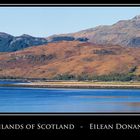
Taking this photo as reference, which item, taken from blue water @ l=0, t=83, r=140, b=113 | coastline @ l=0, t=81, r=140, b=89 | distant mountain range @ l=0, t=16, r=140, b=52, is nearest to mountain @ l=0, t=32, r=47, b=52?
distant mountain range @ l=0, t=16, r=140, b=52

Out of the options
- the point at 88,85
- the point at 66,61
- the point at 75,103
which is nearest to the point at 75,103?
the point at 75,103

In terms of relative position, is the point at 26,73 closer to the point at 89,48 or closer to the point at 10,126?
the point at 89,48

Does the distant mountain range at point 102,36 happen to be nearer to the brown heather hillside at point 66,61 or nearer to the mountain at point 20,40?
the mountain at point 20,40

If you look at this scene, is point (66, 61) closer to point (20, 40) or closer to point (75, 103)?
point (20, 40)

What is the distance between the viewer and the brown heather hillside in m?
32.4

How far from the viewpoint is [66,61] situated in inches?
1398

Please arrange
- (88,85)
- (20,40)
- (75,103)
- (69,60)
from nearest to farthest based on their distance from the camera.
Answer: (75,103)
(20,40)
(69,60)
(88,85)

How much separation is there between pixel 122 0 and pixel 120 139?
2083 millimetres

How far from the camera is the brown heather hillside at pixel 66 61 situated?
32.4 m

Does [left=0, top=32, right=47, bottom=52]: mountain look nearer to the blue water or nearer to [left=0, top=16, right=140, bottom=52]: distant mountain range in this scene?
[left=0, top=16, right=140, bottom=52]: distant mountain range

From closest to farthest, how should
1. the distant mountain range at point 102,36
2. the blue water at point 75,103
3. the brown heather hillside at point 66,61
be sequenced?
the blue water at point 75,103
the distant mountain range at point 102,36
the brown heather hillside at point 66,61

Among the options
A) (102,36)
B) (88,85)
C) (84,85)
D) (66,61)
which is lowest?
(88,85)

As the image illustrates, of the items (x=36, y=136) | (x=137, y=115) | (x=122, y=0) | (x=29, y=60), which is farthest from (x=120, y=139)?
(x=29, y=60)

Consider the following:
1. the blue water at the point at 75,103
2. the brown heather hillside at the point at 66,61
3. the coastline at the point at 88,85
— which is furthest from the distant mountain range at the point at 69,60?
the blue water at the point at 75,103
